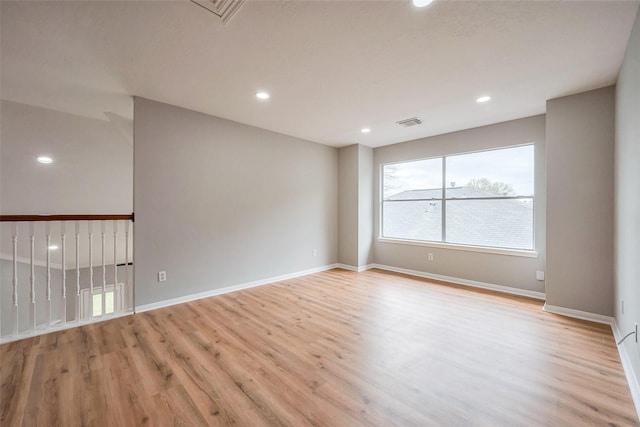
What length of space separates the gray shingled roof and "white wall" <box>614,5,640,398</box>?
3.86ft

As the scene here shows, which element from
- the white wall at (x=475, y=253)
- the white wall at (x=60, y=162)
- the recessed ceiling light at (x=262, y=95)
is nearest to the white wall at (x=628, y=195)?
the white wall at (x=475, y=253)

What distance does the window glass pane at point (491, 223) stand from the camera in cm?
367

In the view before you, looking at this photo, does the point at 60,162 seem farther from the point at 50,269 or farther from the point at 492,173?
the point at 492,173

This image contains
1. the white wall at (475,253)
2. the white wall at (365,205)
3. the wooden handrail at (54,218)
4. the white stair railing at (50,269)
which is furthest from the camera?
the white wall at (365,205)

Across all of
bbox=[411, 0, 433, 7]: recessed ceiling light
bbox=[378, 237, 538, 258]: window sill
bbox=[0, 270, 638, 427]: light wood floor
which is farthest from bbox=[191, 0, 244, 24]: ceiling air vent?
bbox=[378, 237, 538, 258]: window sill

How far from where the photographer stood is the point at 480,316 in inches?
113

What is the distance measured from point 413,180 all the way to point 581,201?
93.9 inches

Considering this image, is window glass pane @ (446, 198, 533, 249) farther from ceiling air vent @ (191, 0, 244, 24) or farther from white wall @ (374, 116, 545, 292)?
ceiling air vent @ (191, 0, 244, 24)

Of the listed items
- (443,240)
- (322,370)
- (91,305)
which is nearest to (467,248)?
(443,240)

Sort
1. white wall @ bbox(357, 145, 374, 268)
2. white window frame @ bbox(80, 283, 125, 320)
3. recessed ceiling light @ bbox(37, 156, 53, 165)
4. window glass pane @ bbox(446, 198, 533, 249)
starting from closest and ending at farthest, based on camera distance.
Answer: white window frame @ bbox(80, 283, 125, 320)
window glass pane @ bbox(446, 198, 533, 249)
recessed ceiling light @ bbox(37, 156, 53, 165)
white wall @ bbox(357, 145, 374, 268)

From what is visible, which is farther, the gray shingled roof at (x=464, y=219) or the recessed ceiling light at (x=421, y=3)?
the gray shingled roof at (x=464, y=219)

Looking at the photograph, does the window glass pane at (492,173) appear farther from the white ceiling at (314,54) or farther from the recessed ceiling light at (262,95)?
the recessed ceiling light at (262,95)

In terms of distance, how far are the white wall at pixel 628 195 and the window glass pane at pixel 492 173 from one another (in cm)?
114

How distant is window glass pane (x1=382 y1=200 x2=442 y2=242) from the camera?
458 cm
